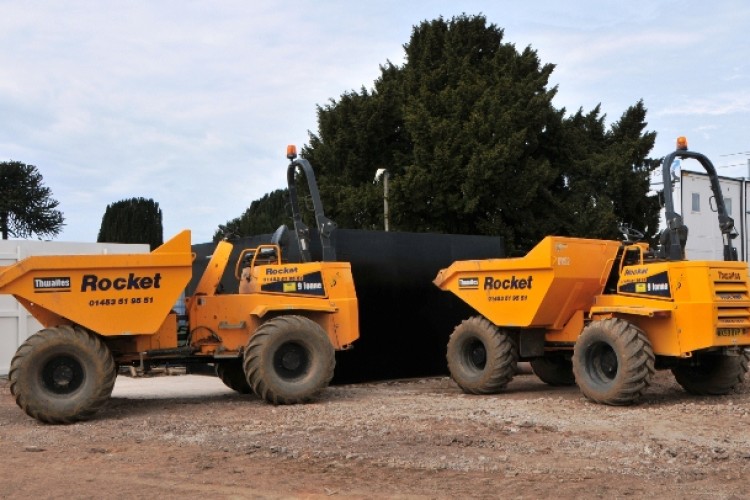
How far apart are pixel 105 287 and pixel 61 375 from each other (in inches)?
45.8

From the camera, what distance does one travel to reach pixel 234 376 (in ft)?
45.4

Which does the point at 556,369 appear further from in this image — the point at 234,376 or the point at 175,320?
the point at 175,320

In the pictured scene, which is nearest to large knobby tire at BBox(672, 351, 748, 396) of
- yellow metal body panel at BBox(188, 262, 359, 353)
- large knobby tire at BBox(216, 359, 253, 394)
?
yellow metal body panel at BBox(188, 262, 359, 353)

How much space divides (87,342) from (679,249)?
25.3ft

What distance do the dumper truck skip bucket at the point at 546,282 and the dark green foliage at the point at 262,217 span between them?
923 inches

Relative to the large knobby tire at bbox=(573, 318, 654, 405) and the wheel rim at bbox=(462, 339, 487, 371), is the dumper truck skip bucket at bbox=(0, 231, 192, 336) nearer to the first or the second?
the wheel rim at bbox=(462, 339, 487, 371)

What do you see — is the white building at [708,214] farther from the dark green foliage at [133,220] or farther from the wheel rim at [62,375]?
the dark green foliage at [133,220]

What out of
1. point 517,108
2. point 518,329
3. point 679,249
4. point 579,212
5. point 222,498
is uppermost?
point 517,108

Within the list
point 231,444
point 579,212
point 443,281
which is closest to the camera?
point 231,444

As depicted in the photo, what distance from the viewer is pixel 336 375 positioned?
15219mm

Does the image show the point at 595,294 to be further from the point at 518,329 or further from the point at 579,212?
the point at 579,212

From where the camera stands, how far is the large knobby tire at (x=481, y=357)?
1348cm

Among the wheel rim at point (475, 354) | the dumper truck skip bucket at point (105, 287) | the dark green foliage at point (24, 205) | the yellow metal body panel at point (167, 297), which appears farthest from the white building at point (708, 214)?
the dark green foliage at point (24, 205)

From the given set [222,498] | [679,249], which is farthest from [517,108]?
[222,498]
